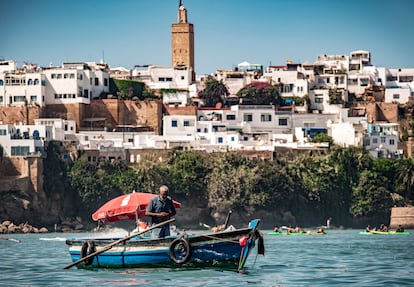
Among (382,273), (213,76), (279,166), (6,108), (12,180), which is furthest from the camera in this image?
(213,76)

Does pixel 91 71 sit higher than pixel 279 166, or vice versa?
pixel 91 71

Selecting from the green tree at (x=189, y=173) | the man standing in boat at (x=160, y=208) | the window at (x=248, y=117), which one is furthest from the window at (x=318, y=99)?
the man standing in boat at (x=160, y=208)

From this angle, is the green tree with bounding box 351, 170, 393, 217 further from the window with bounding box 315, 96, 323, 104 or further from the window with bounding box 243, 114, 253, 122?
the window with bounding box 315, 96, 323, 104

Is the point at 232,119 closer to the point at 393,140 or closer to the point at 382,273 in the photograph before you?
the point at 393,140

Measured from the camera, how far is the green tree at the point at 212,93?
11419 centimetres

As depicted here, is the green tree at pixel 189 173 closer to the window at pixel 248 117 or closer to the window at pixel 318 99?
the window at pixel 248 117

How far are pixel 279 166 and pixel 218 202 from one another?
18.6 feet

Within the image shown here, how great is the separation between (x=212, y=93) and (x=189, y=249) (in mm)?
76444

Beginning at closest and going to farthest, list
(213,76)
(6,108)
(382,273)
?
1. (382,273)
2. (6,108)
3. (213,76)

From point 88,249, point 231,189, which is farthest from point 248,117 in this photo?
point 88,249

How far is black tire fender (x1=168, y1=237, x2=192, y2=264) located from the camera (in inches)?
1500

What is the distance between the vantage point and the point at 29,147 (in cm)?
9288

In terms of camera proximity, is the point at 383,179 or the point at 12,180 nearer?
the point at 12,180

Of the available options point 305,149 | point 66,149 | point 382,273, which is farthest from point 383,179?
point 382,273
